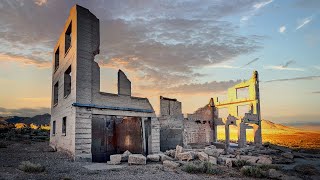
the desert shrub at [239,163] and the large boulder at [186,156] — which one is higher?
the large boulder at [186,156]

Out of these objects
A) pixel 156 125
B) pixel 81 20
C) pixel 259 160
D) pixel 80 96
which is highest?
pixel 81 20

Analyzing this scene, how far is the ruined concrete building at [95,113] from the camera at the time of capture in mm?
13906

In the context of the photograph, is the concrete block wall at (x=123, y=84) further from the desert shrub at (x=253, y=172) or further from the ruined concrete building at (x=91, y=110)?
the desert shrub at (x=253, y=172)

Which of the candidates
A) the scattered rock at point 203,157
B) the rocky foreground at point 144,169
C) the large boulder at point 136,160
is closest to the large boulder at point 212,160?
the rocky foreground at point 144,169

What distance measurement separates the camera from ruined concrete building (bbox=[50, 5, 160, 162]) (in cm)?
1373

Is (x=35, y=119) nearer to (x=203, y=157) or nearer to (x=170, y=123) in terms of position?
(x=170, y=123)

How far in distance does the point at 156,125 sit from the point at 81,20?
851cm

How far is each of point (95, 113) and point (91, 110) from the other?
379mm

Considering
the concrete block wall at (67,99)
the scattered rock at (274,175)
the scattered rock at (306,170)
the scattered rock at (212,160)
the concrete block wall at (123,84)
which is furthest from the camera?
the concrete block wall at (123,84)

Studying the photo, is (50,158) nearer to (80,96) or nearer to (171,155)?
(80,96)

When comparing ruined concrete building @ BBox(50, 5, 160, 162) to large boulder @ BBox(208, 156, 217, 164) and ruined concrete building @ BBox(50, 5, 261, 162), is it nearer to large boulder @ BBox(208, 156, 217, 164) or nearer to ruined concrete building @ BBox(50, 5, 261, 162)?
ruined concrete building @ BBox(50, 5, 261, 162)

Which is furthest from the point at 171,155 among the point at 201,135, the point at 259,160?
the point at 201,135

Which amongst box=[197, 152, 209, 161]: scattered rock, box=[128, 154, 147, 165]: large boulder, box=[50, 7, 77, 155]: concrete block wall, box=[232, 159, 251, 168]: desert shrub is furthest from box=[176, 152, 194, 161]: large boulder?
box=[50, 7, 77, 155]: concrete block wall

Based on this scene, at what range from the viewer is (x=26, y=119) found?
55.0 meters
